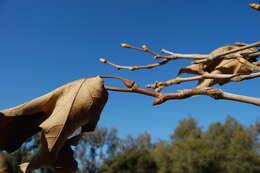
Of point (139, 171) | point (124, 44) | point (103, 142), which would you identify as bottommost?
point (139, 171)

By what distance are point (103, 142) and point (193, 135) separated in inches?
227

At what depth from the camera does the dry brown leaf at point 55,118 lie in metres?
0.22

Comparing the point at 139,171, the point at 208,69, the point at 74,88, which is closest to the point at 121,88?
the point at 74,88

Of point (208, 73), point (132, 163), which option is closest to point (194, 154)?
point (132, 163)

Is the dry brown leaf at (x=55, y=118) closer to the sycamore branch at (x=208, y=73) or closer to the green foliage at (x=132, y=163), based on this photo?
the sycamore branch at (x=208, y=73)

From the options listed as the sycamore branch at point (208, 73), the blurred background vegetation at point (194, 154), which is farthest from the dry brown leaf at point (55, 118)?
the blurred background vegetation at point (194, 154)

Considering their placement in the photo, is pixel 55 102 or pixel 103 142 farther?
pixel 103 142

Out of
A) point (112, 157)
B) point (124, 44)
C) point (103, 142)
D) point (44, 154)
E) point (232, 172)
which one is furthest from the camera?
point (103, 142)

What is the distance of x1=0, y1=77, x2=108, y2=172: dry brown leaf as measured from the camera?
0.22m

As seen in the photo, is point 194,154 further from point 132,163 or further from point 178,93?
point 178,93

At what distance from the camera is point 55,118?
23 cm

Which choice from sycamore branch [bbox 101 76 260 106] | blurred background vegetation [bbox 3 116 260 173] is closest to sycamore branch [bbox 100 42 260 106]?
sycamore branch [bbox 101 76 260 106]

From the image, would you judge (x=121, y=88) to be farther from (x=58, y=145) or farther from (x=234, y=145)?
(x=234, y=145)

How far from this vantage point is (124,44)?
367 millimetres
